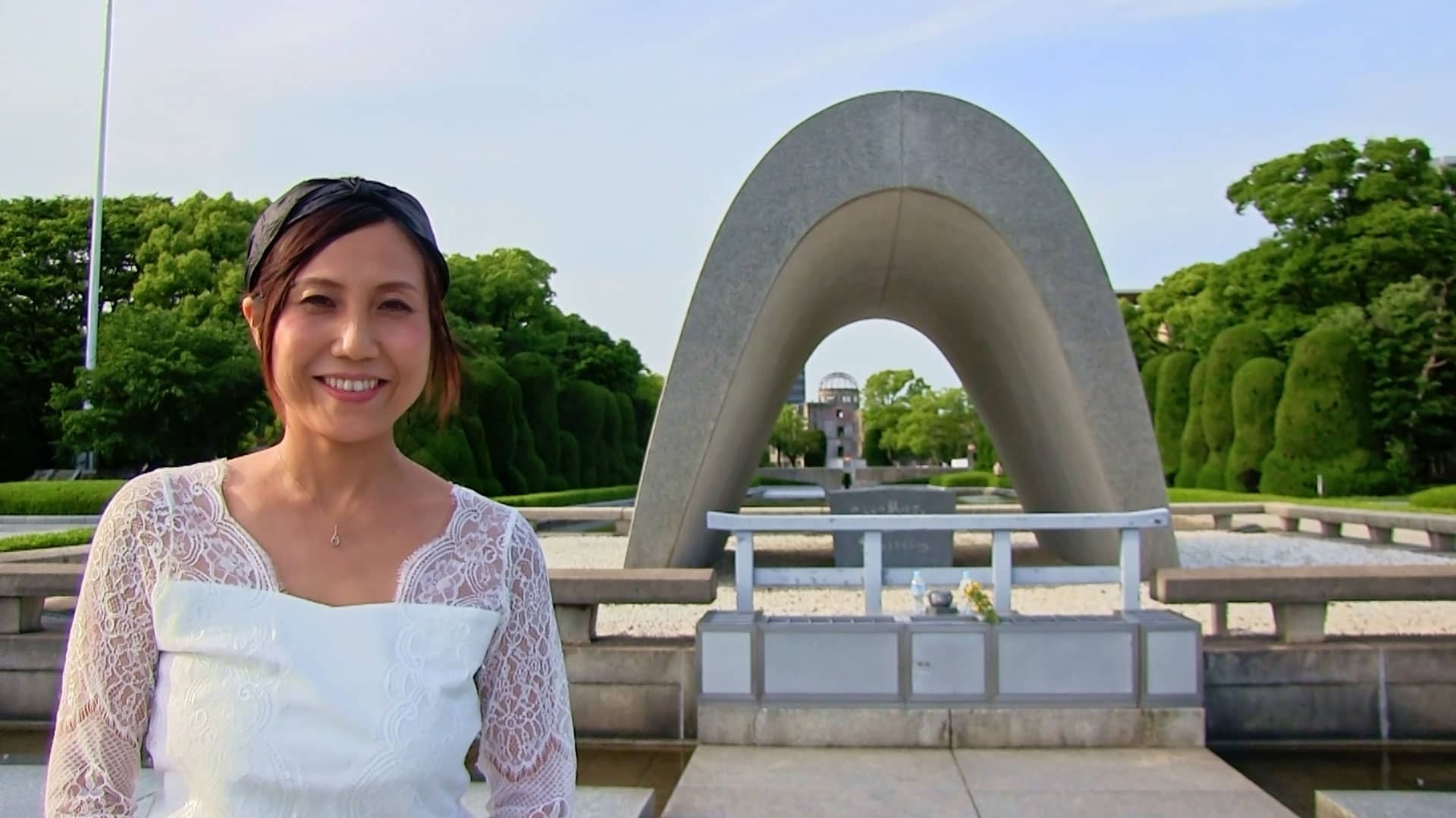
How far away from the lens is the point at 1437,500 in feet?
57.7

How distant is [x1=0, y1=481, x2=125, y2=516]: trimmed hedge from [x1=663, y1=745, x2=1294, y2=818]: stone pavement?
19296 millimetres

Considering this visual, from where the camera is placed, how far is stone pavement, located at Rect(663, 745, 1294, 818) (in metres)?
4.25

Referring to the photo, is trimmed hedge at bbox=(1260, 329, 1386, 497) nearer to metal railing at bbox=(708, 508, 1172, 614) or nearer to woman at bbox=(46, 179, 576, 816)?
metal railing at bbox=(708, 508, 1172, 614)

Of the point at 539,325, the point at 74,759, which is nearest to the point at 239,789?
the point at 74,759

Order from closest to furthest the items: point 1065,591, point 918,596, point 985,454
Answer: point 918,596 → point 1065,591 → point 985,454

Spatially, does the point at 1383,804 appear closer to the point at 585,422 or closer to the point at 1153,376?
the point at 1153,376

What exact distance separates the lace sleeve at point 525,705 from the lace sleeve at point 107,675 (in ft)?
1.34

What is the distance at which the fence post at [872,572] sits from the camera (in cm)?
548

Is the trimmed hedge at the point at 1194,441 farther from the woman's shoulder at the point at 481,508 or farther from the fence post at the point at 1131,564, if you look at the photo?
the woman's shoulder at the point at 481,508

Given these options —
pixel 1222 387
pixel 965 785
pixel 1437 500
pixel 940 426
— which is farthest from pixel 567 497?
pixel 940 426

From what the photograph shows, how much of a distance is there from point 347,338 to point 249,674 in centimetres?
41

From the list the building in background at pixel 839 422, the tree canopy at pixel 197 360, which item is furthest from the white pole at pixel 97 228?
the building in background at pixel 839 422

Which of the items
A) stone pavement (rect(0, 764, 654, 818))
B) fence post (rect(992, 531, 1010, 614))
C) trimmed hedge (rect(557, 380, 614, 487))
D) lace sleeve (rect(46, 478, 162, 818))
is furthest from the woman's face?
trimmed hedge (rect(557, 380, 614, 487))

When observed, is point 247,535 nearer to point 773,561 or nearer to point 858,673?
point 858,673
